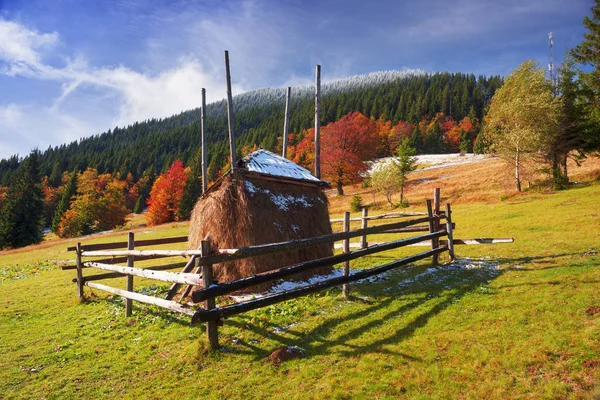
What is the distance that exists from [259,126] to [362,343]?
4634 inches

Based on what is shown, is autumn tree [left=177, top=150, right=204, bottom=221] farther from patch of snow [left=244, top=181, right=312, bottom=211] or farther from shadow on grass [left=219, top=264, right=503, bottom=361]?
shadow on grass [left=219, top=264, right=503, bottom=361]

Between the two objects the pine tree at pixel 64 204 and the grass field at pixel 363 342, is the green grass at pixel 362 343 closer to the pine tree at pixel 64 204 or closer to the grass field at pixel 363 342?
the grass field at pixel 363 342

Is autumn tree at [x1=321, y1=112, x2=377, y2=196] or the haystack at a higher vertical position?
autumn tree at [x1=321, y1=112, x2=377, y2=196]

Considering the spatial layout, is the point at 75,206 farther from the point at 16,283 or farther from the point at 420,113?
the point at 420,113

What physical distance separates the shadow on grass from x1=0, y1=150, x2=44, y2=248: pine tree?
53932 millimetres

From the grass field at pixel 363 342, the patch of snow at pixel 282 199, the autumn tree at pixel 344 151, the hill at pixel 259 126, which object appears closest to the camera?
the grass field at pixel 363 342

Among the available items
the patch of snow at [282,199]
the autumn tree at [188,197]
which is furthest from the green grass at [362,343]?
the autumn tree at [188,197]

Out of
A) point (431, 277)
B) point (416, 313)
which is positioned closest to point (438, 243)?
point (431, 277)

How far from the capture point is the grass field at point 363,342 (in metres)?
4.41

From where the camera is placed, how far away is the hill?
101938mm

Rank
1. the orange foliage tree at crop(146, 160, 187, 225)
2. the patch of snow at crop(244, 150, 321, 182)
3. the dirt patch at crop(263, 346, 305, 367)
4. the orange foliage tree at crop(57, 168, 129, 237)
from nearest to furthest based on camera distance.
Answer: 1. the dirt patch at crop(263, 346, 305, 367)
2. the patch of snow at crop(244, 150, 321, 182)
3. the orange foliage tree at crop(57, 168, 129, 237)
4. the orange foliage tree at crop(146, 160, 187, 225)

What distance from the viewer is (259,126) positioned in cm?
11831

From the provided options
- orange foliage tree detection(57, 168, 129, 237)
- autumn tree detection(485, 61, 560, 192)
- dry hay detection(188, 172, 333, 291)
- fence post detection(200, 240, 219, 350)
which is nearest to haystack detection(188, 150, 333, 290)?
dry hay detection(188, 172, 333, 291)

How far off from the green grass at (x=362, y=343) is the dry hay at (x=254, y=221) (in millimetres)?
1500
